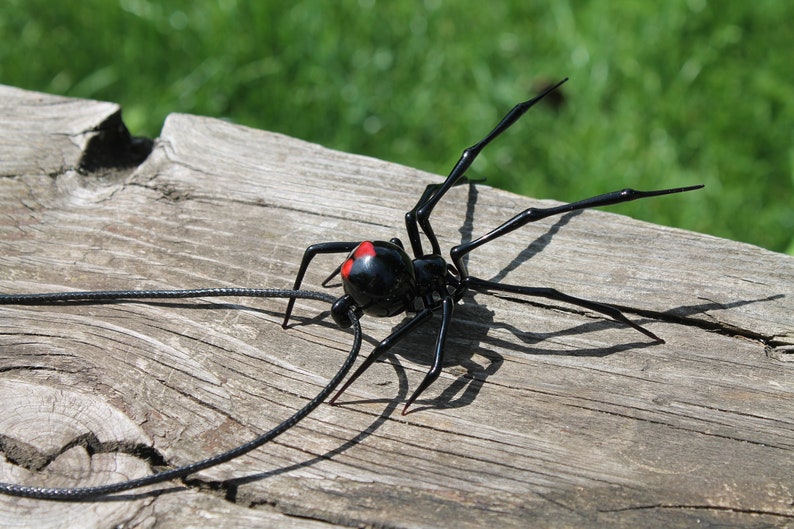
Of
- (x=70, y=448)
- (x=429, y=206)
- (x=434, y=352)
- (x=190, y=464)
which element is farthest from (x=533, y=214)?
(x=70, y=448)

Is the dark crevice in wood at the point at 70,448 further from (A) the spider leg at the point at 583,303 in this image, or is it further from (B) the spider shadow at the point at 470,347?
(A) the spider leg at the point at 583,303

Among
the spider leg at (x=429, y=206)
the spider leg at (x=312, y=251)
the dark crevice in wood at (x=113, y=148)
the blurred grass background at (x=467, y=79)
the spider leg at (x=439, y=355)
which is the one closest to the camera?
the spider leg at (x=439, y=355)

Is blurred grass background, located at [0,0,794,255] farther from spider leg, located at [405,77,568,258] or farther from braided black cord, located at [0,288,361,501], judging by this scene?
braided black cord, located at [0,288,361,501]

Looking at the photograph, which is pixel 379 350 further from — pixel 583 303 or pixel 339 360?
pixel 583 303

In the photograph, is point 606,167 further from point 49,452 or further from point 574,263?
point 49,452

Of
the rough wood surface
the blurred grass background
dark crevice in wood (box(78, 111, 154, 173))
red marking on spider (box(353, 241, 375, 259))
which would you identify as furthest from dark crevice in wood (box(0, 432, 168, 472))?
the blurred grass background

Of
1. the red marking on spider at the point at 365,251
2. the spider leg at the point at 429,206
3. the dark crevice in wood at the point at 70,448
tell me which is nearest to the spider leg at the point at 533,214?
the spider leg at the point at 429,206
